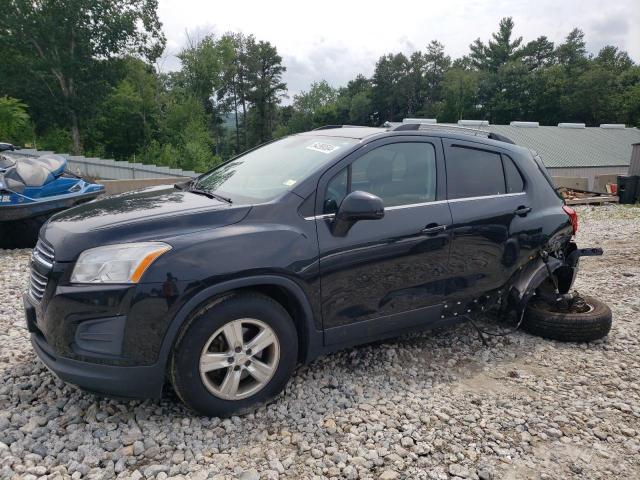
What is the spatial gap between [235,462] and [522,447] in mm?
1675

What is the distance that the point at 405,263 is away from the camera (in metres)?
3.29

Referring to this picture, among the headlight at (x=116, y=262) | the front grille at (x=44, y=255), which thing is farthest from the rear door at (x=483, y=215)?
the front grille at (x=44, y=255)

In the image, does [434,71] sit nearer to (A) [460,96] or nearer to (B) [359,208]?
(A) [460,96]

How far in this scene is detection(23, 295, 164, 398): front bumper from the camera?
2.48m

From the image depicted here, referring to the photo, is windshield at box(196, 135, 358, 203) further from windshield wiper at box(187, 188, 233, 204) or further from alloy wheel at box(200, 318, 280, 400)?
alloy wheel at box(200, 318, 280, 400)

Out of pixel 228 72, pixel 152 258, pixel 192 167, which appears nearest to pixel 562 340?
pixel 152 258

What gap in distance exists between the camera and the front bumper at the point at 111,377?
2.48 metres

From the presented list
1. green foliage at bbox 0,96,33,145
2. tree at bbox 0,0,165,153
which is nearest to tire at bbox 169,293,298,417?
green foliage at bbox 0,96,33,145

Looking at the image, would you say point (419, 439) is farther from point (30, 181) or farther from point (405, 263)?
point (30, 181)

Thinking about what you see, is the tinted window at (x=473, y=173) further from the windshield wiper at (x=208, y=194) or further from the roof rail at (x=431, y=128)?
the windshield wiper at (x=208, y=194)

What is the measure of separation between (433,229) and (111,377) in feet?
7.57

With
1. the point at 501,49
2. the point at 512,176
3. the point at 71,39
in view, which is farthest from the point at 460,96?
the point at 512,176

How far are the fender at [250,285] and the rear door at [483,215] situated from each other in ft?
4.09

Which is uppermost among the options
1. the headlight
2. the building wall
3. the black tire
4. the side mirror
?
the building wall
